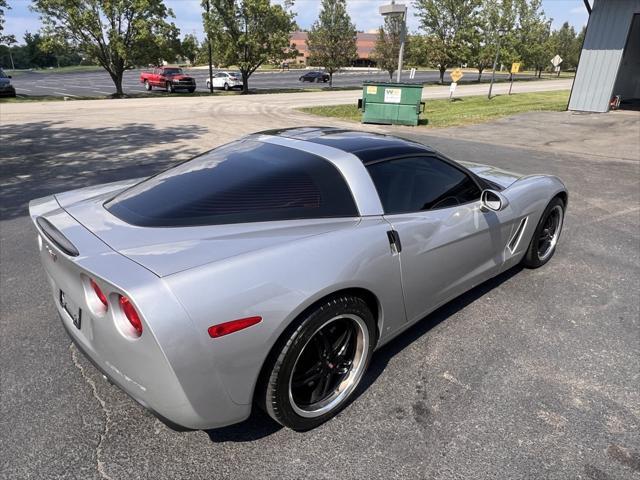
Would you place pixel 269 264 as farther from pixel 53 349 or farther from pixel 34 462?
pixel 53 349

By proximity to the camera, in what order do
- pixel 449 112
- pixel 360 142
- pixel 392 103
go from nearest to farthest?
pixel 360 142
pixel 392 103
pixel 449 112

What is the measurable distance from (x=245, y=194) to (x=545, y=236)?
318 cm

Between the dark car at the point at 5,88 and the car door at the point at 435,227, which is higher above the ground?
the car door at the point at 435,227

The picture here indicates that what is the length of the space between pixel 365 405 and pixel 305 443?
1.41 ft

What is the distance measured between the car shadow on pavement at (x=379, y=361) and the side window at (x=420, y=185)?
922mm

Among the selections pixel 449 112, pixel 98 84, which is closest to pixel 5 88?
pixel 98 84

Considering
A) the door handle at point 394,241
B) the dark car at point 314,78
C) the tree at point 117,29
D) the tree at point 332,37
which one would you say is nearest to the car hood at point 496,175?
the door handle at point 394,241

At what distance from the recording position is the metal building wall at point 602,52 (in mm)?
15758

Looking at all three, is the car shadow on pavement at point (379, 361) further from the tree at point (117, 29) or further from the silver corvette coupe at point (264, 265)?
the tree at point (117, 29)

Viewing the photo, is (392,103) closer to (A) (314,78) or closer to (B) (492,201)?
(B) (492,201)

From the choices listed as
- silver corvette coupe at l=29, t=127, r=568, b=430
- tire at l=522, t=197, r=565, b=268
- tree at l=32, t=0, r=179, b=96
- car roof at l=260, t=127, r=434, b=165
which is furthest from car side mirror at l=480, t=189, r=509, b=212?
tree at l=32, t=0, r=179, b=96

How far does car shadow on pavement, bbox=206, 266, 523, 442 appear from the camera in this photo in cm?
223

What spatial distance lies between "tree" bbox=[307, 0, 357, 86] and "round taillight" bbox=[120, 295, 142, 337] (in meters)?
34.5

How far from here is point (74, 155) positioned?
9.20 meters
